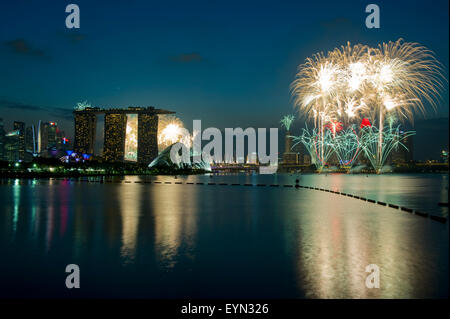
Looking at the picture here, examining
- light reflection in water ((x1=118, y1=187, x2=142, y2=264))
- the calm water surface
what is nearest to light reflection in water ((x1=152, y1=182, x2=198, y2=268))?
the calm water surface

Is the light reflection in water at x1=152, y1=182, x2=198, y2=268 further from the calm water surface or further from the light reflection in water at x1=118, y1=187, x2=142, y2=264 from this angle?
the light reflection in water at x1=118, y1=187, x2=142, y2=264

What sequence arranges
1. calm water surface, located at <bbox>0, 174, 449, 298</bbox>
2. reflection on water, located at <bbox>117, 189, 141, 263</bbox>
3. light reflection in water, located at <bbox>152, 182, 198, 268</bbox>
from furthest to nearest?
reflection on water, located at <bbox>117, 189, 141, 263</bbox>, light reflection in water, located at <bbox>152, 182, 198, 268</bbox>, calm water surface, located at <bbox>0, 174, 449, 298</bbox>

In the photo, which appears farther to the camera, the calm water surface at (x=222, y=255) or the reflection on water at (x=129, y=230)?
the reflection on water at (x=129, y=230)

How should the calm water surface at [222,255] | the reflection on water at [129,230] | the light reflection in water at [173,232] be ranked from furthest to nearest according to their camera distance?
the reflection on water at [129,230]
the light reflection in water at [173,232]
the calm water surface at [222,255]

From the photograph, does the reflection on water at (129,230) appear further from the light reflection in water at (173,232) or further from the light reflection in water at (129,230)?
the light reflection in water at (173,232)

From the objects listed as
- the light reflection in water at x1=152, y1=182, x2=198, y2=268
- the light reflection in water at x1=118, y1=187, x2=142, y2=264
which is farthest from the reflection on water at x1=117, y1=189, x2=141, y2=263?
the light reflection in water at x1=152, y1=182, x2=198, y2=268

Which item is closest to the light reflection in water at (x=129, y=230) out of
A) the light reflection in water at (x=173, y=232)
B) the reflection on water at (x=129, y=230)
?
the reflection on water at (x=129, y=230)

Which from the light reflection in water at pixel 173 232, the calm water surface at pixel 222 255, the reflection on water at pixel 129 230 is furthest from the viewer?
the reflection on water at pixel 129 230

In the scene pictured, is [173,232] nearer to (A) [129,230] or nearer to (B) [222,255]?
(A) [129,230]

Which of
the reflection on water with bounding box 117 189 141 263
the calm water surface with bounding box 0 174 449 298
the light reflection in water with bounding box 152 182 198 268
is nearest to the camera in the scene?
the calm water surface with bounding box 0 174 449 298

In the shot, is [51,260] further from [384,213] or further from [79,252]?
[384,213]

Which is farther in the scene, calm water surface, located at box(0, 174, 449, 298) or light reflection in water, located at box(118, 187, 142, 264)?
light reflection in water, located at box(118, 187, 142, 264)
